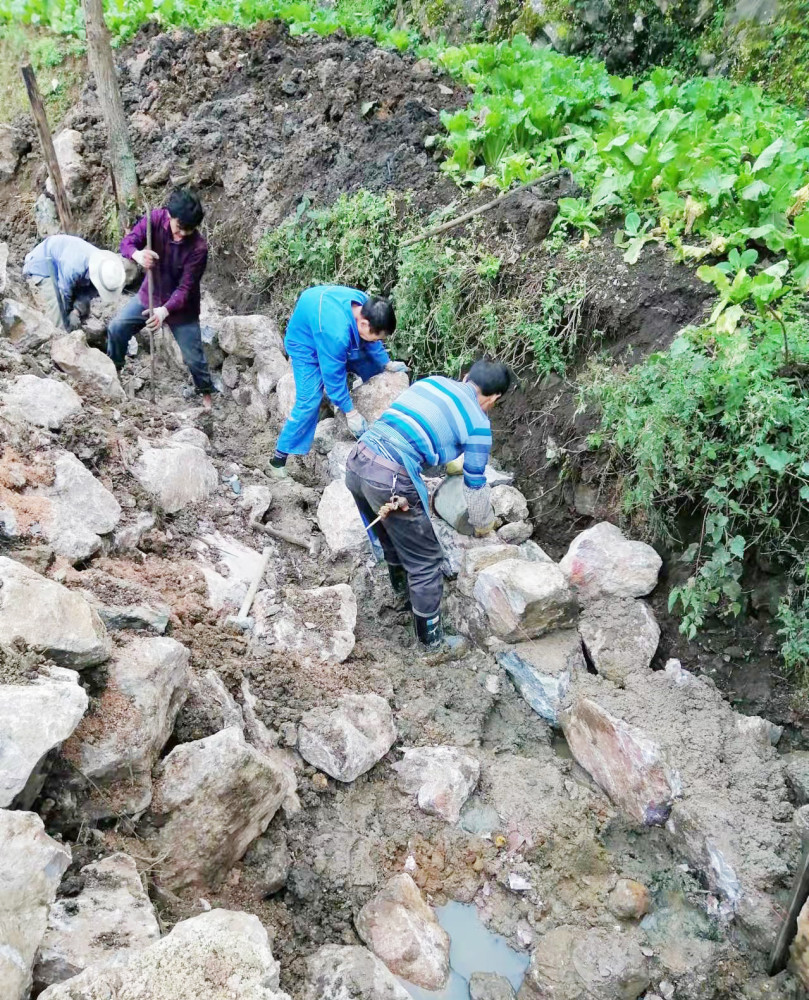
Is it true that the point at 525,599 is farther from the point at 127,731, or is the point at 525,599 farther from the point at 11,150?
the point at 11,150

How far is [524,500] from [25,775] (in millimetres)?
3339

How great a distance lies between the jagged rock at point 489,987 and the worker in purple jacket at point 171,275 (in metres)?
4.76

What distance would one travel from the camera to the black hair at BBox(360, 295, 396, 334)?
456 cm

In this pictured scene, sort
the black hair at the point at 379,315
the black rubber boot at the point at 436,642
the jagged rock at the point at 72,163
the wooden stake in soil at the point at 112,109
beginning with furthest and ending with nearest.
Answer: the jagged rock at the point at 72,163 < the wooden stake in soil at the point at 112,109 < the black hair at the point at 379,315 < the black rubber boot at the point at 436,642

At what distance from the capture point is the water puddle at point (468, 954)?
2.75 m

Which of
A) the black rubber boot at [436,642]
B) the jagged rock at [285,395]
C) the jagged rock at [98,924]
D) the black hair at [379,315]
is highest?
the black hair at [379,315]

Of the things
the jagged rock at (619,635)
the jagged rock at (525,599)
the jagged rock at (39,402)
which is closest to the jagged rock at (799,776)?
the jagged rock at (619,635)

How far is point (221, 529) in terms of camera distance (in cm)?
459

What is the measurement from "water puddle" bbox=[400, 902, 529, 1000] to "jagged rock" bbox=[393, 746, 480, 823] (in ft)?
1.21

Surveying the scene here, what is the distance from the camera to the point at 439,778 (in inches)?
128

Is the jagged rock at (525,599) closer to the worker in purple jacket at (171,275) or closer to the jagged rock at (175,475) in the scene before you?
the jagged rock at (175,475)

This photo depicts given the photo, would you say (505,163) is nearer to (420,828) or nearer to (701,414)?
(701,414)

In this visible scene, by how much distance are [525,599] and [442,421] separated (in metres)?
1.07

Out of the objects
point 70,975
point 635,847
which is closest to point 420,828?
point 635,847
